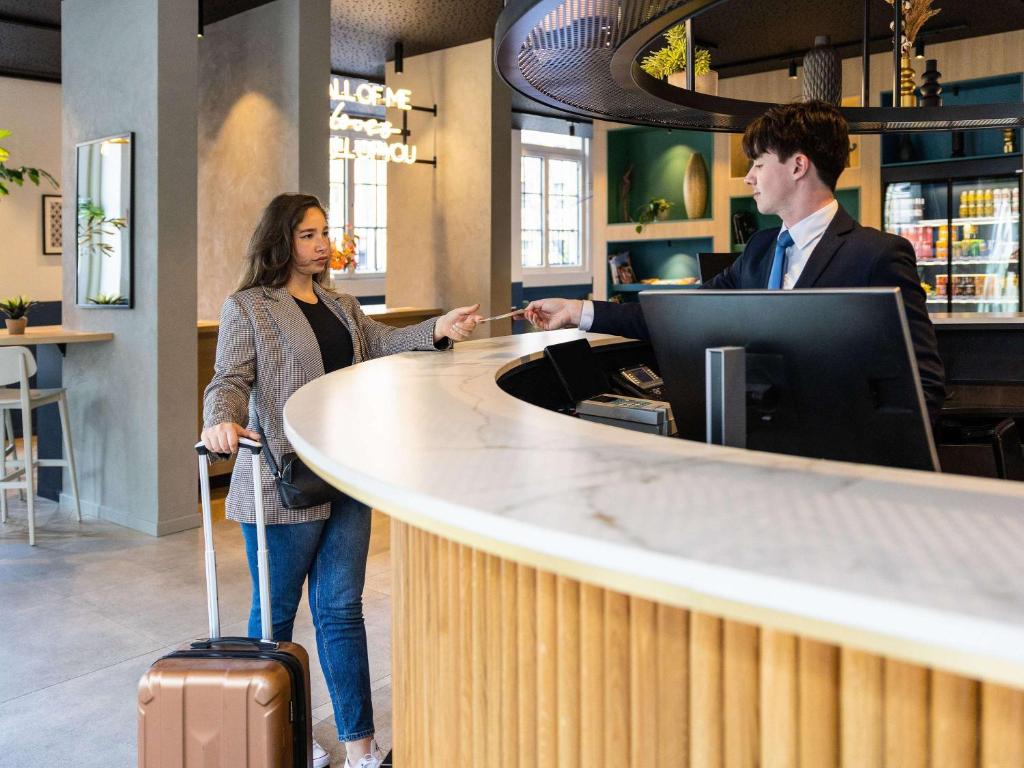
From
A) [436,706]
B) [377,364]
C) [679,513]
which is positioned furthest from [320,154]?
[679,513]

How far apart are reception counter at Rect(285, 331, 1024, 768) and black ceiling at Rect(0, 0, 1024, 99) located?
5451 millimetres

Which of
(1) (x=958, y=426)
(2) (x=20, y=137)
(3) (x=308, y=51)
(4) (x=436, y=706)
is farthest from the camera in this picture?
(2) (x=20, y=137)

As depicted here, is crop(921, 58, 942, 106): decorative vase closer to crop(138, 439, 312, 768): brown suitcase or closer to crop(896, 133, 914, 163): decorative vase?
crop(896, 133, 914, 163): decorative vase

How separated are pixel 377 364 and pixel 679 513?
1.55 meters

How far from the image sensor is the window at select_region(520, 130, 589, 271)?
14109 mm

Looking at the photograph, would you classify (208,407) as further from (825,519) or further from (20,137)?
(20,137)

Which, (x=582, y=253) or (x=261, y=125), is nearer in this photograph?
(x=261, y=125)

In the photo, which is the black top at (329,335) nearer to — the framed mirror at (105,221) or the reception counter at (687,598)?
the reception counter at (687,598)

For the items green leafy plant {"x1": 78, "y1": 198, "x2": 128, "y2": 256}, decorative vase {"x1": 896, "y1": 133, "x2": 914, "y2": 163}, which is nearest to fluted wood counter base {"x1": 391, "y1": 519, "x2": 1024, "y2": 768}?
green leafy plant {"x1": 78, "y1": 198, "x2": 128, "y2": 256}

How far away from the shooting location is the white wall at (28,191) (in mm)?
8625

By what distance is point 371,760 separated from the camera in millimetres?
2463

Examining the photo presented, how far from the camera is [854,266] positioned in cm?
220

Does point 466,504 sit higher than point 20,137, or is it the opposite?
point 20,137

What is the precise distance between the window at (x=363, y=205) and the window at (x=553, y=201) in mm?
2670
